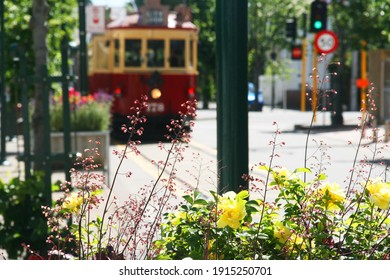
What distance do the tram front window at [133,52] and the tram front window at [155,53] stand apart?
0.25m

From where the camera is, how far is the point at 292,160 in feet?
61.0

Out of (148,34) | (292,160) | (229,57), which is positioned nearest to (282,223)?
(229,57)

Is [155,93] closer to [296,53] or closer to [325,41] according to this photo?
[325,41]

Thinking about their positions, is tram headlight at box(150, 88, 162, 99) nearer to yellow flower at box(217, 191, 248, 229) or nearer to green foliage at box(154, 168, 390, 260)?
green foliage at box(154, 168, 390, 260)

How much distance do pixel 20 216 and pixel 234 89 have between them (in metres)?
3.28

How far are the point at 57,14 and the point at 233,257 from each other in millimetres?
17685

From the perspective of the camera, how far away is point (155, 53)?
2577 centimetres

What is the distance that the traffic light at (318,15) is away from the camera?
2694 centimetres

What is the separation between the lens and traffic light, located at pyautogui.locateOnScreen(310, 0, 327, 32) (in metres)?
26.9

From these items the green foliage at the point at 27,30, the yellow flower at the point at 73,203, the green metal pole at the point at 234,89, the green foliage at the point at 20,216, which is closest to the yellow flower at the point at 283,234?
the green metal pole at the point at 234,89

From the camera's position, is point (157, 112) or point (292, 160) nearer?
point (292, 160)

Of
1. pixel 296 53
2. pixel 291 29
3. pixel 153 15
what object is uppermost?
pixel 153 15

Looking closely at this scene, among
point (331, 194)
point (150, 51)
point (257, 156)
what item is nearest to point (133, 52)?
point (150, 51)

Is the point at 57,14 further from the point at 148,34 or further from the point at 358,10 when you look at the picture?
the point at 358,10
